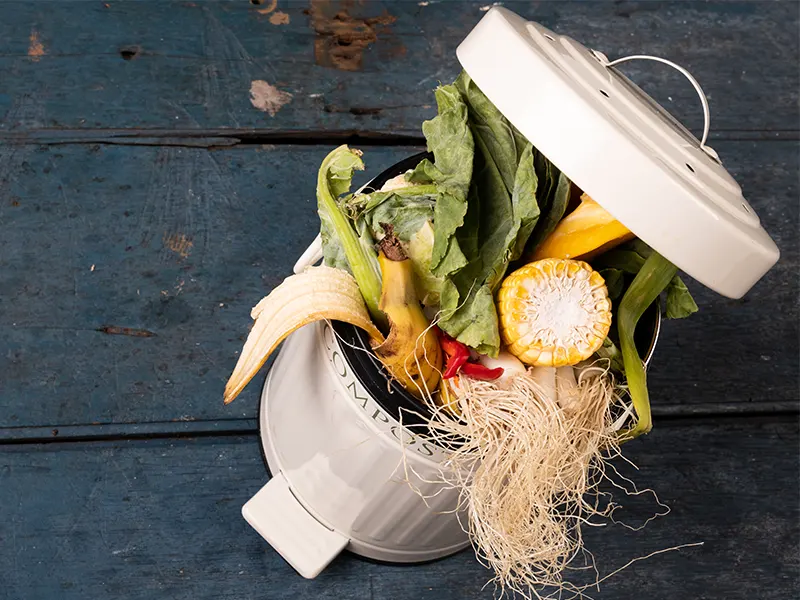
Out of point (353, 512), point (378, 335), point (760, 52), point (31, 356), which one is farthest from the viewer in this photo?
point (760, 52)

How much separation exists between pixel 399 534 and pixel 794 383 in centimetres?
41

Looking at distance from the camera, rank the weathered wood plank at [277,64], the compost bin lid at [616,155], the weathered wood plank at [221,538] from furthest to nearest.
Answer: the weathered wood plank at [277,64]
the weathered wood plank at [221,538]
the compost bin lid at [616,155]

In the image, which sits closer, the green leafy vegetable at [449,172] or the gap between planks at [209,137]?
the green leafy vegetable at [449,172]

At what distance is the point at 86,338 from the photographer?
27.7 inches

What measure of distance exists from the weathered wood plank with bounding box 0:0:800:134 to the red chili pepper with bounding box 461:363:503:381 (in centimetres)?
37

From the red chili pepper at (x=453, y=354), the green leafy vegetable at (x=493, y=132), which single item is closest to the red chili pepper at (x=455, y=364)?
the red chili pepper at (x=453, y=354)

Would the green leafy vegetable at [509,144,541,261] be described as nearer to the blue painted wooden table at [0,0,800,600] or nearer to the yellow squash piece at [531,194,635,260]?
the yellow squash piece at [531,194,635,260]

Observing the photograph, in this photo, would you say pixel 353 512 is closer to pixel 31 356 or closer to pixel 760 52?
pixel 31 356

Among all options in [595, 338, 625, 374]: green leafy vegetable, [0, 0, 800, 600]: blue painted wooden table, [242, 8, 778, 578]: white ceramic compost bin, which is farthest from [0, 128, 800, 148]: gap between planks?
[595, 338, 625, 374]: green leafy vegetable

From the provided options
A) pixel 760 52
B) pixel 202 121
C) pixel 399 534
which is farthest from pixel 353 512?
pixel 760 52

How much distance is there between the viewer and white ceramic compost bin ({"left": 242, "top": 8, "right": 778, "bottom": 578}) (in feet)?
1.30

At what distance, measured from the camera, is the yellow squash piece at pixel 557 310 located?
0.46 m

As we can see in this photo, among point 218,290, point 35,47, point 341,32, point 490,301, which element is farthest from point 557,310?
point 35,47

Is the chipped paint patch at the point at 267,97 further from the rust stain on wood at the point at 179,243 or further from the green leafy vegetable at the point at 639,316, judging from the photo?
the green leafy vegetable at the point at 639,316
